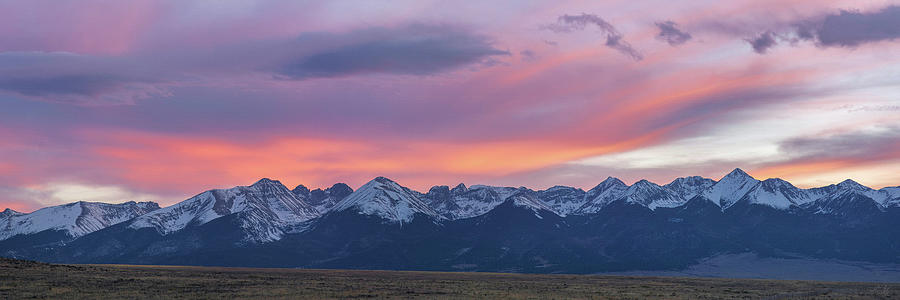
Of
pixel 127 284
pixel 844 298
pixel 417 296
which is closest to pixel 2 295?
pixel 127 284

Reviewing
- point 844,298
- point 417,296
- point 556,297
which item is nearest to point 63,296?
point 417,296

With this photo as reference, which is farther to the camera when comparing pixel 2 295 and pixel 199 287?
pixel 199 287

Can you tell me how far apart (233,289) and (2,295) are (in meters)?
26.9

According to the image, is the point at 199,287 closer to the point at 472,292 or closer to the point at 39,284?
the point at 39,284

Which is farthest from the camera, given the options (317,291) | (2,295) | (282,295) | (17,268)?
(17,268)

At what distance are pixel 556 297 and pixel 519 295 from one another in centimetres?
542

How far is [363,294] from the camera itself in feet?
303

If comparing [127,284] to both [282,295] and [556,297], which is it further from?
[556,297]

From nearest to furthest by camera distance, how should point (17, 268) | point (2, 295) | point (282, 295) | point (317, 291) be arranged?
point (2, 295), point (282, 295), point (317, 291), point (17, 268)

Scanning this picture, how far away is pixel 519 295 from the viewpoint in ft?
315

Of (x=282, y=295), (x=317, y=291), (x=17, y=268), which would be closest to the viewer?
(x=282, y=295)

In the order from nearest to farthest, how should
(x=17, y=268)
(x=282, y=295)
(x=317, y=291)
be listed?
(x=282, y=295) → (x=317, y=291) → (x=17, y=268)

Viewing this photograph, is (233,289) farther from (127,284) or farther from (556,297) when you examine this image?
(556,297)

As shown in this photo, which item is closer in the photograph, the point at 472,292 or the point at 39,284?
the point at 39,284
